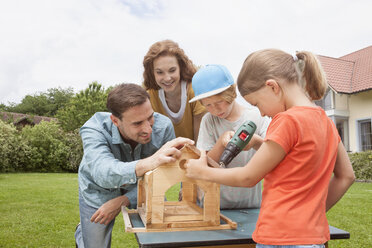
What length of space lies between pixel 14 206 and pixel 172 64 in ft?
24.1

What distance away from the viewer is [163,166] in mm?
2012

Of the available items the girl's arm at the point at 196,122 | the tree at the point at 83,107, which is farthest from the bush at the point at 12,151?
the girl's arm at the point at 196,122

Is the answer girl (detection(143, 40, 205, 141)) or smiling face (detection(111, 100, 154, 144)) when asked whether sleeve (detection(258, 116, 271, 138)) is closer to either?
smiling face (detection(111, 100, 154, 144))

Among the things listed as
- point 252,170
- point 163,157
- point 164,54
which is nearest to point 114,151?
point 163,157

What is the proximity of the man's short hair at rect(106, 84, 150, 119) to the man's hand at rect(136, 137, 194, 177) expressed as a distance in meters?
0.61

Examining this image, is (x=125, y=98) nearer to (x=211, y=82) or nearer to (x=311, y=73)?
(x=211, y=82)

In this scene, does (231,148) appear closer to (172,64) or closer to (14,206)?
(172,64)

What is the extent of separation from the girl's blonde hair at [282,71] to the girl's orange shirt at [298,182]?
21 cm

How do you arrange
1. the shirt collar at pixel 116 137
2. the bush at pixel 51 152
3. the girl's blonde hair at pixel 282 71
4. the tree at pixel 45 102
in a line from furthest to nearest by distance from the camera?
the tree at pixel 45 102 → the bush at pixel 51 152 → the shirt collar at pixel 116 137 → the girl's blonde hair at pixel 282 71

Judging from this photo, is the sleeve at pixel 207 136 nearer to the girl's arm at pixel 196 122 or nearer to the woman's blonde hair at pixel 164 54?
the girl's arm at pixel 196 122

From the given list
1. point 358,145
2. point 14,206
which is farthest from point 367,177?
point 14,206

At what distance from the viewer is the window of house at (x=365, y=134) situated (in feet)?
58.9

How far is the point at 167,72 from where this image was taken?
348 cm

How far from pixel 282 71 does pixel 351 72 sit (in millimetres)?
19866
